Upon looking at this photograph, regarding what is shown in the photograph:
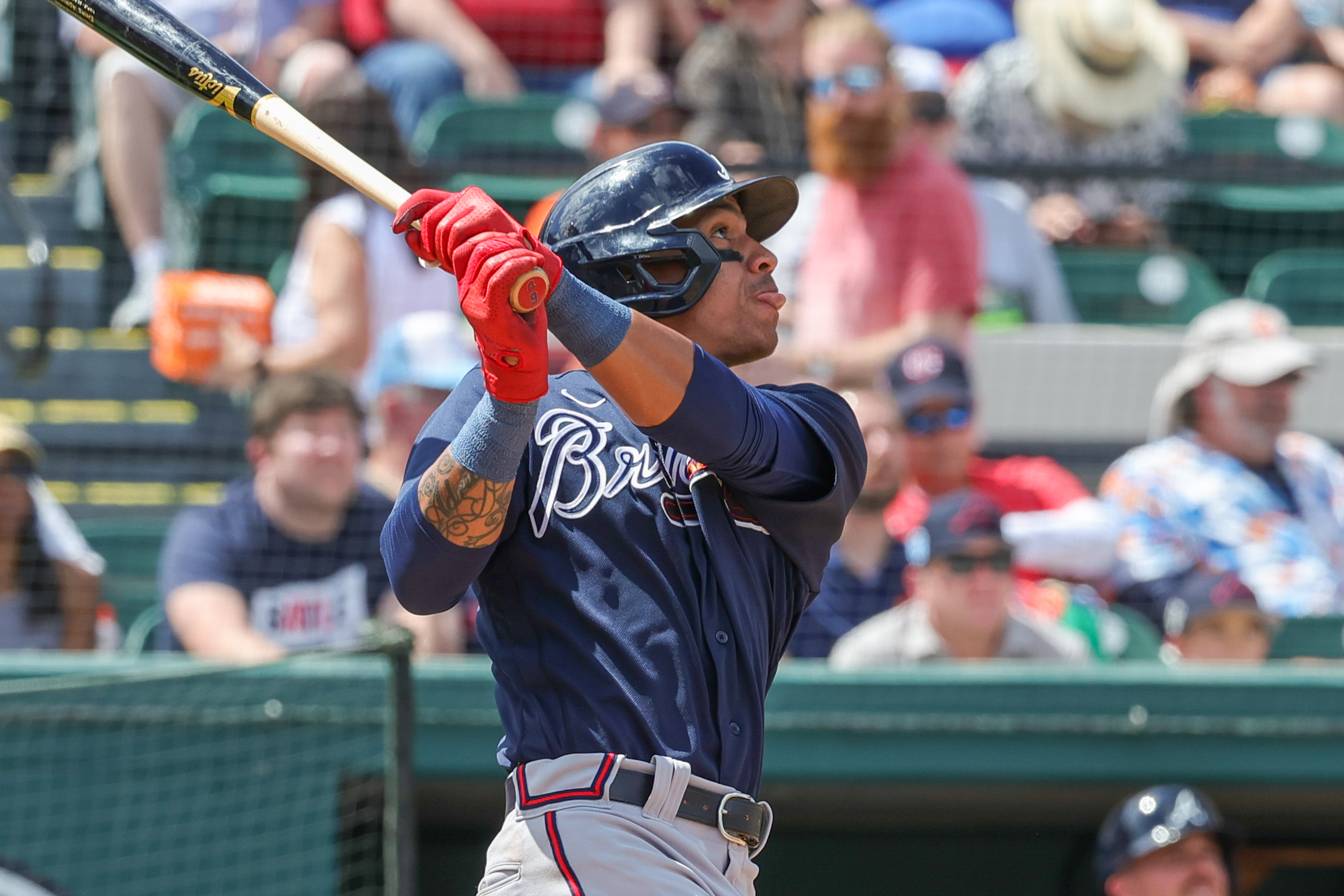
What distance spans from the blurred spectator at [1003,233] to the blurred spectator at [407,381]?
1726 millimetres

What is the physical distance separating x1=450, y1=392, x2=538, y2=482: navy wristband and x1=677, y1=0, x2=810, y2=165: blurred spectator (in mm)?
3531

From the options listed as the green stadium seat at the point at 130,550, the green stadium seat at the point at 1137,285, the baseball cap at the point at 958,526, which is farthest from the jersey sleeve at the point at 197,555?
the green stadium seat at the point at 1137,285

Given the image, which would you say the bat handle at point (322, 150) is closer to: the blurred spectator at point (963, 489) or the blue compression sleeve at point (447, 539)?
the blue compression sleeve at point (447, 539)

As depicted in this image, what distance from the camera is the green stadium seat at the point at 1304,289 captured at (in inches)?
224

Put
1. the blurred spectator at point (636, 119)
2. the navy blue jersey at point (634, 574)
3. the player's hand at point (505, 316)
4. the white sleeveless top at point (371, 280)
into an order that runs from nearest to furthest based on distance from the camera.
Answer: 1. the player's hand at point (505, 316)
2. the navy blue jersey at point (634, 574)
3. the white sleeveless top at point (371, 280)
4. the blurred spectator at point (636, 119)

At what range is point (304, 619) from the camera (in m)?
4.00

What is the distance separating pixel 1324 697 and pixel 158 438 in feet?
11.4

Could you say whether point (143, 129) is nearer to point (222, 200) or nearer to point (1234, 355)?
point (222, 200)

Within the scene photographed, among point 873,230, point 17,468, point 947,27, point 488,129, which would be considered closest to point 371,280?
point 488,129

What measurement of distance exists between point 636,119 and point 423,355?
3.81 feet

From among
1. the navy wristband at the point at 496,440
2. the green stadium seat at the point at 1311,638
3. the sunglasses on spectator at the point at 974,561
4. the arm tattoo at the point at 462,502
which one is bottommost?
the green stadium seat at the point at 1311,638

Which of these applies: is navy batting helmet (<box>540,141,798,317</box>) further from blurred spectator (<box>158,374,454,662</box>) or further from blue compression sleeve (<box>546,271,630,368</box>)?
blurred spectator (<box>158,374,454,662</box>)

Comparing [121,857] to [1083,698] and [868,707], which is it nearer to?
Answer: [868,707]

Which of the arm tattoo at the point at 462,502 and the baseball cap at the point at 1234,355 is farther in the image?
the baseball cap at the point at 1234,355
